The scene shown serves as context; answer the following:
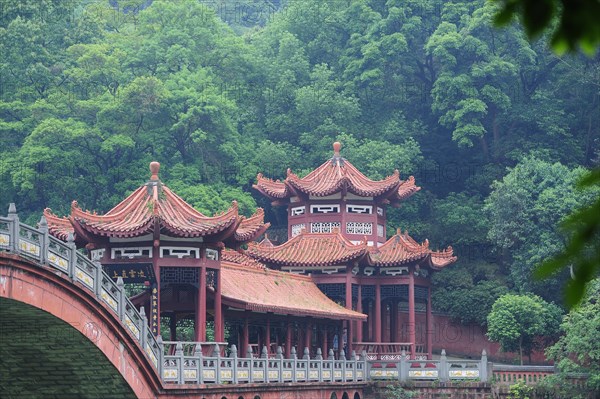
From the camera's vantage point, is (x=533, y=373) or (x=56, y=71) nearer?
(x=533, y=373)

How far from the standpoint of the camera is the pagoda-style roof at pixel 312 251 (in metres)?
38.5

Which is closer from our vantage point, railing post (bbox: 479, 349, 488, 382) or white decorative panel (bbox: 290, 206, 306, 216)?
railing post (bbox: 479, 349, 488, 382)

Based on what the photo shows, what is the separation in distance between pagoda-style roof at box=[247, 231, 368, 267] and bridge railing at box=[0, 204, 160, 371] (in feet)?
46.4

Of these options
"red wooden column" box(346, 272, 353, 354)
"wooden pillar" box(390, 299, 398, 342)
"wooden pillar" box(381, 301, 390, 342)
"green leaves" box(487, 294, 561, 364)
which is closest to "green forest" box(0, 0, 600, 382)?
"green leaves" box(487, 294, 561, 364)

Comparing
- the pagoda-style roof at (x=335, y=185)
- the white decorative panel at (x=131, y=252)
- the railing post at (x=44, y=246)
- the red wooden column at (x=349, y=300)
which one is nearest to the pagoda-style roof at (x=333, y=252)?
the red wooden column at (x=349, y=300)

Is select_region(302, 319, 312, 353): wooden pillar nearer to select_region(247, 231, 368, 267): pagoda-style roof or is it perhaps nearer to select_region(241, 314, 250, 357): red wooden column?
select_region(247, 231, 368, 267): pagoda-style roof

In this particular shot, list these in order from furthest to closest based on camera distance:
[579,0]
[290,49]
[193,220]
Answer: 1. [290,49]
2. [193,220]
3. [579,0]

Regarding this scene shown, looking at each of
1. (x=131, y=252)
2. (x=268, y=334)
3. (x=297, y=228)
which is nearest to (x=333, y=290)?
(x=297, y=228)

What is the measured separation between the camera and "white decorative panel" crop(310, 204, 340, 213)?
4275 cm

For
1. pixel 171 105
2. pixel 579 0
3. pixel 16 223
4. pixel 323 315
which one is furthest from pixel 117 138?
pixel 579 0

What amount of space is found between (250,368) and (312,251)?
11525 millimetres

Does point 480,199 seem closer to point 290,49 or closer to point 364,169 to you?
point 364,169

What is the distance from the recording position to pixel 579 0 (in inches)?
139

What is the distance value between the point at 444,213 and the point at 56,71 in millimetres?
19257
